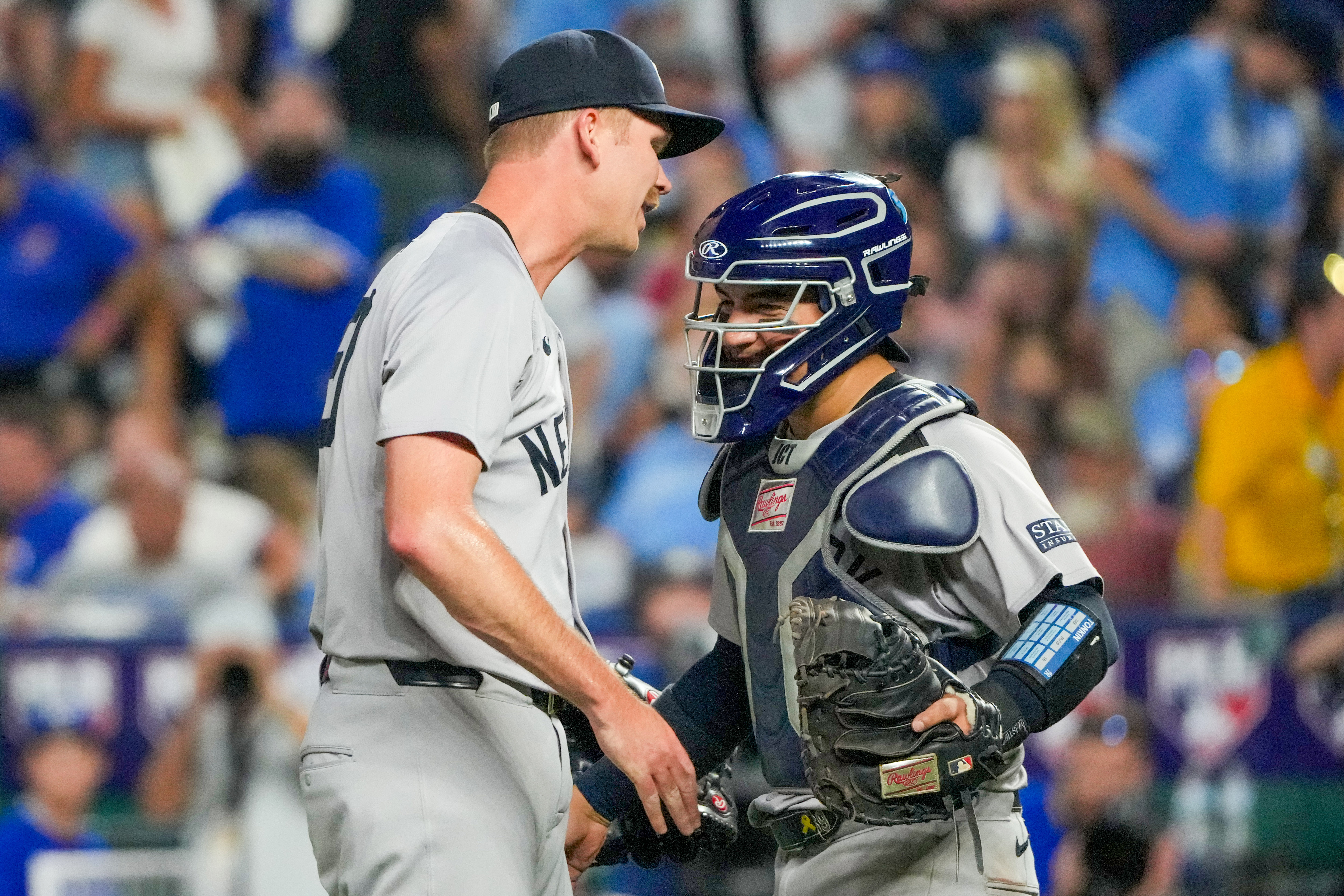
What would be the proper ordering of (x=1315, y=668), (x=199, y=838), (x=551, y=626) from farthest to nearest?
(x=1315, y=668)
(x=199, y=838)
(x=551, y=626)

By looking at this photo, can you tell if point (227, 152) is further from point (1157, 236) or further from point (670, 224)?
point (1157, 236)

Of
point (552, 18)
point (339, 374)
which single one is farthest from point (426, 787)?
point (552, 18)

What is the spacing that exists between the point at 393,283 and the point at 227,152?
559 centimetres

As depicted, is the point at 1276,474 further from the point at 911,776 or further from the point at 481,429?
the point at 481,429

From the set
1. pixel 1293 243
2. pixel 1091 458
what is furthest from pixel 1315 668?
pixel 1293 243

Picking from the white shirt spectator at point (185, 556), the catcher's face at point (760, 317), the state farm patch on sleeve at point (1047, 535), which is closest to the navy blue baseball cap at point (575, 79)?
the catcher's face at point (760, 317)

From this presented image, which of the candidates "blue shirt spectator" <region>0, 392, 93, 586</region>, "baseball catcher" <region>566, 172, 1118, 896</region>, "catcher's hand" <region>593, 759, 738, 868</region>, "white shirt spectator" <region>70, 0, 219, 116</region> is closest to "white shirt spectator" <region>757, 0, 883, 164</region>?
"white shirt spectator" <region>70, 0, 219, 116</region>

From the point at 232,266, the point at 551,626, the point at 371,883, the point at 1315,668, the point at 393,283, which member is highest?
the point at 393,283

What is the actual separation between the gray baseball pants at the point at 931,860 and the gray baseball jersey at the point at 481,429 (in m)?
0.59

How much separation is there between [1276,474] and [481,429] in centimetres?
531

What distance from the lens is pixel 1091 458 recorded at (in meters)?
7.84

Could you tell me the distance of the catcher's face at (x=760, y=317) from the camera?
2.93 m

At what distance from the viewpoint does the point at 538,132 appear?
290 cm

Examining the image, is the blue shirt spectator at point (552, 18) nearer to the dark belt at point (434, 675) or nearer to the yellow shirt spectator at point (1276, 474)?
the yellow shirt spectator at point (1276, 474)
